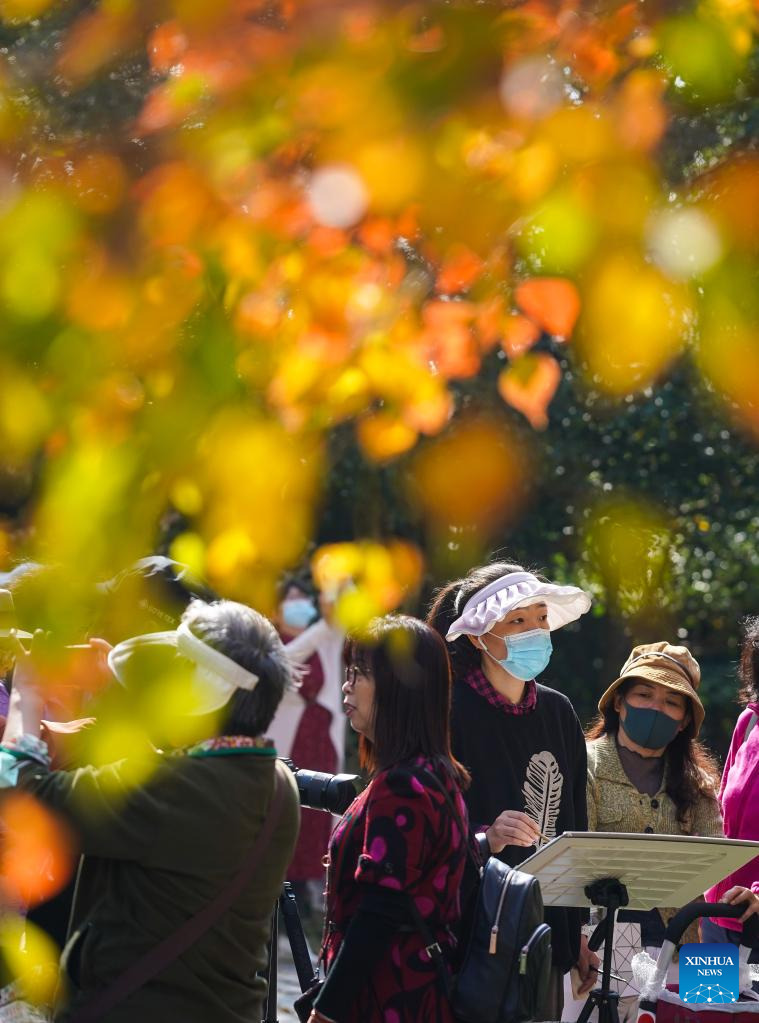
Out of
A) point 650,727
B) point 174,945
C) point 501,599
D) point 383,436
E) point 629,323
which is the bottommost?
point 383,436

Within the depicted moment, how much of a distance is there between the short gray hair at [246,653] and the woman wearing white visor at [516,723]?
119 centimetres

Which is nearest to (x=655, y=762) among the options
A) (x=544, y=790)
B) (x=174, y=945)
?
(x=544, y=790)

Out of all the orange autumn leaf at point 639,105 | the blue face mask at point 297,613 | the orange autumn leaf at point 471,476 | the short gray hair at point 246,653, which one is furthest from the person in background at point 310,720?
the short gray hair at point 246,653

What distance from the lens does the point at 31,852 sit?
2.92 meters

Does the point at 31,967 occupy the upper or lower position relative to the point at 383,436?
upper

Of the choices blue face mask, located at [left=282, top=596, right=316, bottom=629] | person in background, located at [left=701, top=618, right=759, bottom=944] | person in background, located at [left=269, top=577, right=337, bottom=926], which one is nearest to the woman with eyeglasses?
person in background, located at [left=701, top=618, right=759, bottom=944]

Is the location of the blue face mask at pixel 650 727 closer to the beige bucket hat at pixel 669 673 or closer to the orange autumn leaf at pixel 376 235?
the beige bucket hat at pixel 669 673

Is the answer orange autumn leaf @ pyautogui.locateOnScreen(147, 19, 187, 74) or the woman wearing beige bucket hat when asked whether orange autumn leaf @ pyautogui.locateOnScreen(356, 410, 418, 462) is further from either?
orange autumn leaf @ pyautogui.locateOnScreen(147, 19, 187, 74)

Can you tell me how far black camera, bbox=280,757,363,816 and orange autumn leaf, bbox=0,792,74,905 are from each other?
61cm

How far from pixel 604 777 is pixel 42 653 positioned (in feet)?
7.09

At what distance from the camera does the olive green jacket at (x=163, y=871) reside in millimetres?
2764

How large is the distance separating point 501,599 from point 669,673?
0.72 metres

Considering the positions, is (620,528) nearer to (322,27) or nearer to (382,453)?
(382,453)

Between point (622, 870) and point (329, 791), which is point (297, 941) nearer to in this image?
point (329, 791)
